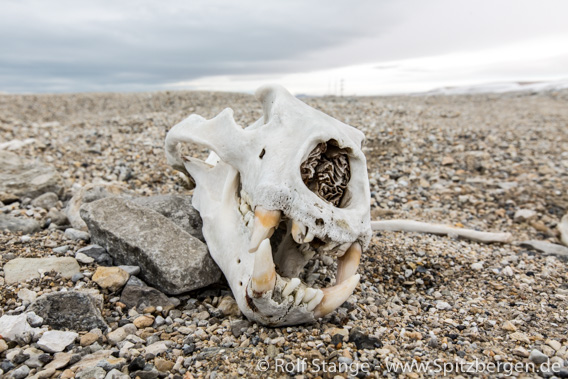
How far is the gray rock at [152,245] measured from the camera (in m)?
3.27

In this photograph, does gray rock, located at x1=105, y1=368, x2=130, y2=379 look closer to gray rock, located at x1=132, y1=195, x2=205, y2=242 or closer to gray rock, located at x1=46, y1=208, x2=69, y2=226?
gray rock, located at x1=132, y1=195, x2=205, y2=242

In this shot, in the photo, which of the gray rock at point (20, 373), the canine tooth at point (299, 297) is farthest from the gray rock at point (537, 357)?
the gray rock at point (20, 373)

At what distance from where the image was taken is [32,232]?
14.1 feet

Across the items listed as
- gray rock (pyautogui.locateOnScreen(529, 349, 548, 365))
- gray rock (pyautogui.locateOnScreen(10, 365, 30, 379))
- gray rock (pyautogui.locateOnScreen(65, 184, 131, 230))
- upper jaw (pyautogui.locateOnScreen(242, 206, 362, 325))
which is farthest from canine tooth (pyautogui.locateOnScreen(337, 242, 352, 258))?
gray rock (pyautogui.locateOnScreen(65, 184, 131, 230))

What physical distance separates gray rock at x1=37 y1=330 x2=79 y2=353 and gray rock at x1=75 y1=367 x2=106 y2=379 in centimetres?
36

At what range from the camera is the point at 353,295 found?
341cm

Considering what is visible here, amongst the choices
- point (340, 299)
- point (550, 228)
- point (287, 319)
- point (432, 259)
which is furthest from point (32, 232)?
point (550, 228)

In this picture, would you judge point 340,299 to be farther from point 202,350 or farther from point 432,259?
point 432,259

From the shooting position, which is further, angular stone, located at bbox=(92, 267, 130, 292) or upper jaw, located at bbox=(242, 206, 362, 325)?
angular stone, located at bbox=(92, 267, 130, 292)

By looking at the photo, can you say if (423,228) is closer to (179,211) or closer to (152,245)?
(179,211)

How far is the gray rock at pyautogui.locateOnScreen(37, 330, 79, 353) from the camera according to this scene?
2516 millimetres

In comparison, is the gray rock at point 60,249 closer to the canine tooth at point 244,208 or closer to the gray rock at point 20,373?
the gray rock at point 20,373

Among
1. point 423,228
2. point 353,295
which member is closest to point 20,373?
point 353,295

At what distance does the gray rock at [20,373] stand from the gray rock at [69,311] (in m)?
0.42
